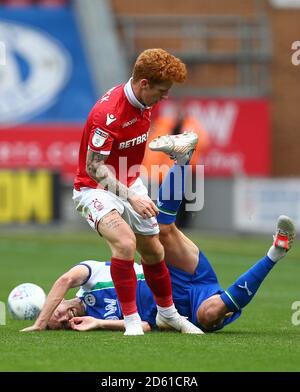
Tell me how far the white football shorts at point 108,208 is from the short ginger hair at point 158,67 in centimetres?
88

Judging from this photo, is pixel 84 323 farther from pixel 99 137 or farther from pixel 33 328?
pixel 99 137

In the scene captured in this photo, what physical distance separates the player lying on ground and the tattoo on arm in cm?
41

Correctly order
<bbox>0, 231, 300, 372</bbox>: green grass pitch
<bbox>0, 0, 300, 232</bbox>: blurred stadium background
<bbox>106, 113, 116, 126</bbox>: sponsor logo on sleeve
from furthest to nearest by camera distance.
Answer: <bbox>0, 0, 300, 232</bbox>: blurred stadium background, <bbox>106, 113, 116, 126</bbox>: sponsor logo on sleeve, <bbox>0, 231, 300, 372</bbox>: green grass pitch

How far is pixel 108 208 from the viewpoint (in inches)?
317

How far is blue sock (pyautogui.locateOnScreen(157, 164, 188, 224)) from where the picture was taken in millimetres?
8469

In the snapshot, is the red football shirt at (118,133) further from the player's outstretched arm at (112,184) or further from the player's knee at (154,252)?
the player's knee at (154,252)

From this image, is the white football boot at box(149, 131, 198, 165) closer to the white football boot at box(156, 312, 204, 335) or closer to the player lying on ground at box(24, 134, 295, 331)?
the player lying on ground at box(24, 134, 295, 331)

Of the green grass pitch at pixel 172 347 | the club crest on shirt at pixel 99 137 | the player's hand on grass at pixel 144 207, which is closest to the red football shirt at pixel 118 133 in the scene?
the club crest on shirt at pixel 99 137

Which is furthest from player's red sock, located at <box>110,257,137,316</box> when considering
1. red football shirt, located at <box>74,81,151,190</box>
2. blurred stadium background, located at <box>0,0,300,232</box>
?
blurred stadium background, located at <box>0,0,300,232</box>

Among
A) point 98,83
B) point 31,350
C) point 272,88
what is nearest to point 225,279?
point 31,350

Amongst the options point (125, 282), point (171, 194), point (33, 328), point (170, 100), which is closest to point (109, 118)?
point (171, 194)

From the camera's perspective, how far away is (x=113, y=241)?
7.92 m

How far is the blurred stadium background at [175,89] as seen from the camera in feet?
81.4
